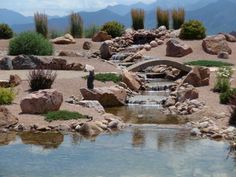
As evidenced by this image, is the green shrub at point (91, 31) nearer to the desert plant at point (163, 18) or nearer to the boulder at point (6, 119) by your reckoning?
the desert plant at point (163, 18)

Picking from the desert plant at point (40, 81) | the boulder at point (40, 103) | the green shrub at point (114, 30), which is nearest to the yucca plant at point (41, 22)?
the green shrub at point (114, 30)

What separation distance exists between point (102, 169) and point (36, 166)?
144 centimetres

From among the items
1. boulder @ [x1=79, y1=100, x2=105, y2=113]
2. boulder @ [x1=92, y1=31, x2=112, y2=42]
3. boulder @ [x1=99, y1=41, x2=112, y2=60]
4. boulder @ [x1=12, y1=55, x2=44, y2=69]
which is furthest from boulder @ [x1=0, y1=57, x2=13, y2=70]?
boulder @ [x1=92, y1=31, x2=112, y2=42]

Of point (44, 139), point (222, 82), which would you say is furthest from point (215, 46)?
point (44, 139)

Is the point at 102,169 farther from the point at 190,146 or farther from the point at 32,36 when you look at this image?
the point at 32,36

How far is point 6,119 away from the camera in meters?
17.1

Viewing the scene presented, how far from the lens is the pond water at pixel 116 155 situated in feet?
41.5

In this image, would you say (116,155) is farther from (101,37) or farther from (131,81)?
(101,37)

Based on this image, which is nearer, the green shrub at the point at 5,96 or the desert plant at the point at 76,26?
the green shrub at the point at 5,96

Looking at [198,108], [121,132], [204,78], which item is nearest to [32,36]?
[204,78]

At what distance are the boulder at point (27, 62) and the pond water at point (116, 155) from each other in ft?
39.4

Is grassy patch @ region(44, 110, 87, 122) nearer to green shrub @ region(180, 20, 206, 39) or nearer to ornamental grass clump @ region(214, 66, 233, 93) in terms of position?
ornamental grass clump @ region(214, 66, 233, 93)

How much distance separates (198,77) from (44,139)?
32.7 ft

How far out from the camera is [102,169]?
1283cm
